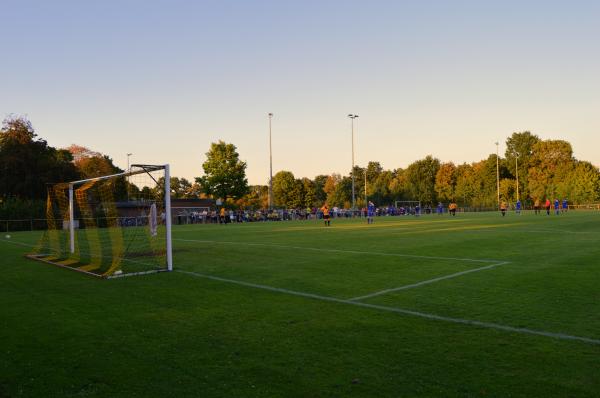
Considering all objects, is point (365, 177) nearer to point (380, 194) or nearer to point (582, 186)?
point (380, 194)

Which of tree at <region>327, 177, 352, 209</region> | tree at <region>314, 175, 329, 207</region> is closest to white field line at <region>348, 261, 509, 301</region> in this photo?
tree at <region>327, 177, 352, 209</region>

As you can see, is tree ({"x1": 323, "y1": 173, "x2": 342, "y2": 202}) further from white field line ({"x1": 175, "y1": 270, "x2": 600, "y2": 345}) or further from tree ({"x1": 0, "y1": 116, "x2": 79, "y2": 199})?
white field line ({"x1": 175, "y1": 270, "x2": 600, "y2": 345})

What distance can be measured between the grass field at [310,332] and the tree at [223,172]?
53617 mm

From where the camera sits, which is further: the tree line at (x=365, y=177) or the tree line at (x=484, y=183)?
the tree line at (x=484, y=183)

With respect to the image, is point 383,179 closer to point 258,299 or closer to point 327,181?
point 327,181

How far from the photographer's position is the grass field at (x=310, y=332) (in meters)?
4.17

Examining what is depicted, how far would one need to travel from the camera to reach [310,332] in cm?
580

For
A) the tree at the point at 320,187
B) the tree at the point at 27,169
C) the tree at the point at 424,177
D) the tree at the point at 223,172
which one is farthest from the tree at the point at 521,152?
the tree at the point at 27,169

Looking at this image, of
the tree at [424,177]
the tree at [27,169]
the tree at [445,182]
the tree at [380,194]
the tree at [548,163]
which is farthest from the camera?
the tree at [445,182]

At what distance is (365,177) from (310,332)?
77.1m

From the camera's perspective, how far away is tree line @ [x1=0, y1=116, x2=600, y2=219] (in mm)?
44344

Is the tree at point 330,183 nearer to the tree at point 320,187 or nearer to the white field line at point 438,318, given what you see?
the tree at point 320,187

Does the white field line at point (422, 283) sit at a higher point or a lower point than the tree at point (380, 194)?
lower

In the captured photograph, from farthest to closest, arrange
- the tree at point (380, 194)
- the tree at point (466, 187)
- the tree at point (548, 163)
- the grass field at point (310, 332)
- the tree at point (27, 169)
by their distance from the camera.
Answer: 1. the tree at point (466, 187)
2. the tree at point (380, 194)
3. the tree at point (548, 163)
4. the tree at point (27, 169)
5. the grass field at point (310, 332)
